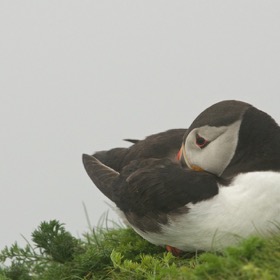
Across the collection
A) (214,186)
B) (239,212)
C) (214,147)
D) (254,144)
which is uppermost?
(214,147)

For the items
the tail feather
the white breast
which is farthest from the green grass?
the tail feather

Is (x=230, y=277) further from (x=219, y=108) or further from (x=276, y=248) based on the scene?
(x=219, y=108)

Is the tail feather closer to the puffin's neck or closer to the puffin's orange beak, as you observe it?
the puffin's orange beak

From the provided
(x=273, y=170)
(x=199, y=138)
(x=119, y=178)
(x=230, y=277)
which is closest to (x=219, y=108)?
(x=199, y=138)

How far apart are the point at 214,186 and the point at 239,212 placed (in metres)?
0.27

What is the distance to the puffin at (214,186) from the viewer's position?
5.41m

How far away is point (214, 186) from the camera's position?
550cm

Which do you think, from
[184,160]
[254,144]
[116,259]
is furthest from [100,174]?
[254,144]

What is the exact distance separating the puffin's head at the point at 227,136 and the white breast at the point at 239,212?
0.69ft

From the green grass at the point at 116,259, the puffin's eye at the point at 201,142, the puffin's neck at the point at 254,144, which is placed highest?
the puffin's eye at the point at 201,142

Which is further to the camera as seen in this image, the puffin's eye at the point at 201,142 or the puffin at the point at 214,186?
the puffin's eye at the point at 201,142

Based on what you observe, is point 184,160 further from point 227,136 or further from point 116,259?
point 116,259

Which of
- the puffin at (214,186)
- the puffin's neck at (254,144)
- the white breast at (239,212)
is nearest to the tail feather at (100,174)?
the puffin at (214,186)

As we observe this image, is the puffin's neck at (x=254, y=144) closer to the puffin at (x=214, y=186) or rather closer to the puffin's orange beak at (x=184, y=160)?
the puffin at (x=214, y=186)
